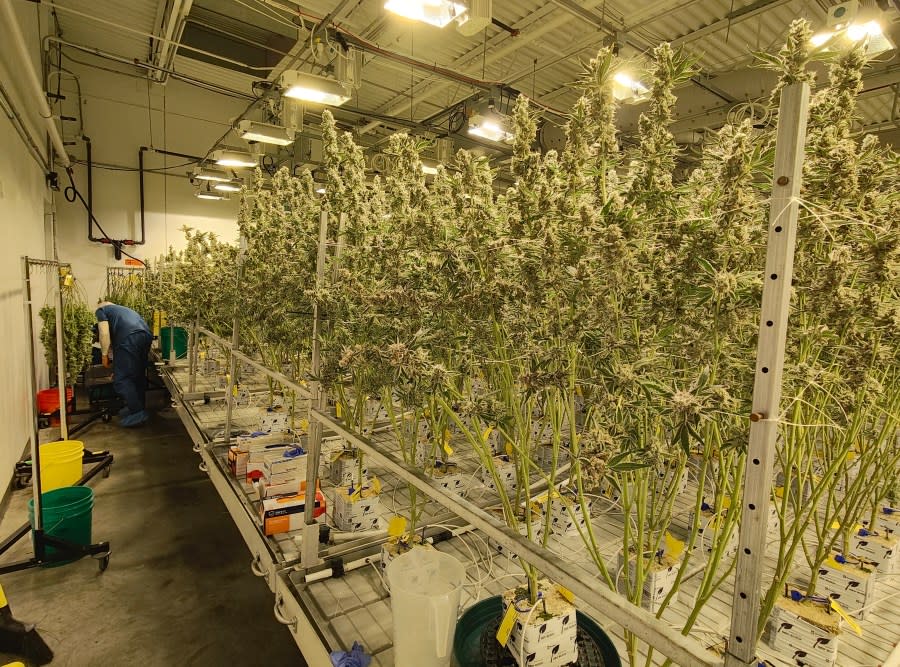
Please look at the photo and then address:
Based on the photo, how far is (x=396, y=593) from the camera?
1541 millimetres

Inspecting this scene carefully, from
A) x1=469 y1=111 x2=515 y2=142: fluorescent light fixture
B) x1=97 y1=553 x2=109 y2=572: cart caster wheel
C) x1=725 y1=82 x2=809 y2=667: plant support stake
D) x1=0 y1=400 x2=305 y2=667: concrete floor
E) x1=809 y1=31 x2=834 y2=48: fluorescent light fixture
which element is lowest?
x1=0 y1=400 x2=305 y2=667: concrete floor

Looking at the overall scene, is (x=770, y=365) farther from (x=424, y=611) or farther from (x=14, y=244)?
(x=14, y=244)

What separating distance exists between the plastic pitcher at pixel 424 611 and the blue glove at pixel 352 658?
0.13m

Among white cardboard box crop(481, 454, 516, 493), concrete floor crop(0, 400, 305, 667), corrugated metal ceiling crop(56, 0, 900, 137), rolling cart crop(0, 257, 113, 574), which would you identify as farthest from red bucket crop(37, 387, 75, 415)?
white cardboard box crop(481, 454, 516, 493)

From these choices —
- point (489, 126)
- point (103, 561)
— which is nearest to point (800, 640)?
point (103, 561)

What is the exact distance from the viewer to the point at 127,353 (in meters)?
6.19

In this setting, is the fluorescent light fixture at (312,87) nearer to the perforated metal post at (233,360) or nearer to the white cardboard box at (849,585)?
the perforated metal post at (233,360)

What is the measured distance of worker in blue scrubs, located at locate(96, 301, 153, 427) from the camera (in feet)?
20.3

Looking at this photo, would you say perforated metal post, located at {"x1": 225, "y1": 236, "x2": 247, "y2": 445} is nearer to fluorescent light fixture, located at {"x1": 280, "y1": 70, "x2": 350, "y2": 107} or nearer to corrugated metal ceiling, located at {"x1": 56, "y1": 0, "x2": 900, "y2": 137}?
fluorescent light fixture, located at {"x1": 280, "y1": 70, "x2": 350, "y2": 107}

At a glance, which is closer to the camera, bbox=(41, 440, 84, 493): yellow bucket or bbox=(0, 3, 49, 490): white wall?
bbox=(41, 440, 84, 493): yellow bucket

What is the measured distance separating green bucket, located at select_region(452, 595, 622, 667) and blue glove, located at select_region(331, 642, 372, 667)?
12.9 inches

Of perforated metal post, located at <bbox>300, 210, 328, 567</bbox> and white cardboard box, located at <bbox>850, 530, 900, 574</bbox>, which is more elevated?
perforated metal post, located at <bbox>300, 210, 328, 567</bbox>

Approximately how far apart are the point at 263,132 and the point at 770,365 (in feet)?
17.1

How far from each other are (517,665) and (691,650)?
36.7 inches
